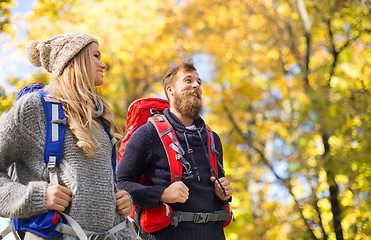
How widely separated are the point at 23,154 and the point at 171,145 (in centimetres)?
117

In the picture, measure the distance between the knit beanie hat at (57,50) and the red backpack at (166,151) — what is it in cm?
94

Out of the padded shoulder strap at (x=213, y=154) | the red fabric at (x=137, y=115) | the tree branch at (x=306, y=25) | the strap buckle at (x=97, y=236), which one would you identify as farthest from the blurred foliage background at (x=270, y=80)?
the strap buckle at (x=97, y=236)

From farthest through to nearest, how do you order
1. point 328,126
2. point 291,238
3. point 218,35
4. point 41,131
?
point 218,35 → point 291,238 → point 328,126 → point 41,131

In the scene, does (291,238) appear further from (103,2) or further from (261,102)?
(103,2)

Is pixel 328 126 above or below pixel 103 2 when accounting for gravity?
below

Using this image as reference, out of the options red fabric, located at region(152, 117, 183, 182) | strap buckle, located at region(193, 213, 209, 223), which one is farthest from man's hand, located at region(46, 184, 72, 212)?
strap buckle, located at region(193, 213, 209, 223)

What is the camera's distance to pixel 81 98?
6.93 ft

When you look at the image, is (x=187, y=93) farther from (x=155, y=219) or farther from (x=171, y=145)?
(x=155, y=219)

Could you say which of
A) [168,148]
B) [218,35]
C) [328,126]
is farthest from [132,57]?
[168,148]

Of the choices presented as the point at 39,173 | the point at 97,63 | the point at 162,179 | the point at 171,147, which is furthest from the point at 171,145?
the point at 39,173

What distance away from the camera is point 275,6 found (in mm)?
9875

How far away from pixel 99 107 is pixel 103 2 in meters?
11.1

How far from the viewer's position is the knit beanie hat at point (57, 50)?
2.19m

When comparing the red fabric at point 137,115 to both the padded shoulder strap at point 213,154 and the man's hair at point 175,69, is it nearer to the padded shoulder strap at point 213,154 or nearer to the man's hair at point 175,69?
the man's hair at point 175,69
